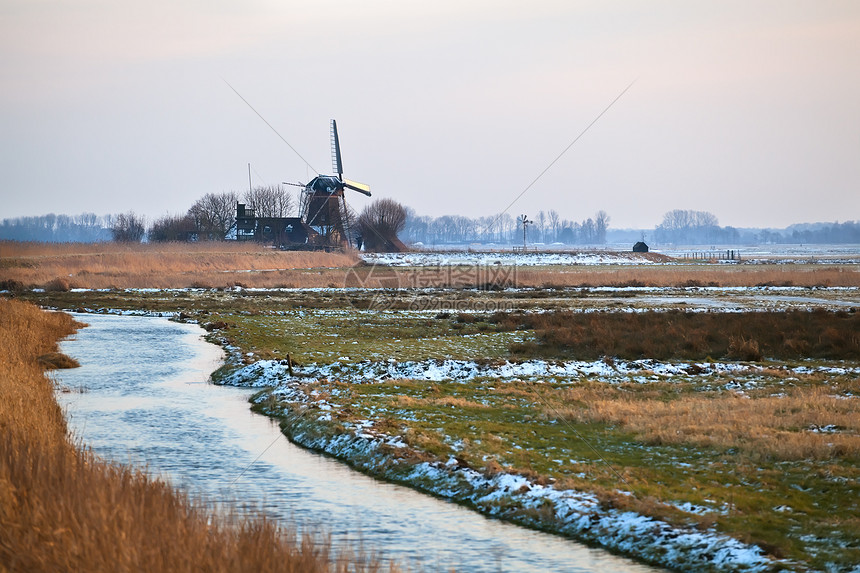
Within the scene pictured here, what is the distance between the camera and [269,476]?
14.9 metres

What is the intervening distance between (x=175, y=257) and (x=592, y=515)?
249ft

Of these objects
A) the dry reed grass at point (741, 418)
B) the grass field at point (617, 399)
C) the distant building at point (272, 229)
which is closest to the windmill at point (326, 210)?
the distant building at point (272, 229)

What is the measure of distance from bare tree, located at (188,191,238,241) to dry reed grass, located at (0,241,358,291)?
30.4 m

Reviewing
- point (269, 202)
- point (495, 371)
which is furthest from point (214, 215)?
point (495, 371)

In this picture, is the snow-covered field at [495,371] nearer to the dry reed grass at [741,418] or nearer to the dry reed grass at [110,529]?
the dry reed grass at [741,418]

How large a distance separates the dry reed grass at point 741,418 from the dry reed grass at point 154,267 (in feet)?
168

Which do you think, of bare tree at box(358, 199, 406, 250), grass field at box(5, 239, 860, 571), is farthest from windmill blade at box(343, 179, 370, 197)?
grass field at box(5, 239, 860, 571)

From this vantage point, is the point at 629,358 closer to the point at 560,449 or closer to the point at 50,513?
the point at 560,449

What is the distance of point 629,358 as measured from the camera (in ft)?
95.0

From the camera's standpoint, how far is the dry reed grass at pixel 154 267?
2645 inches

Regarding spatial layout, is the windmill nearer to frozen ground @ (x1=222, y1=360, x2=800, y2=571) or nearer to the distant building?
the distant building

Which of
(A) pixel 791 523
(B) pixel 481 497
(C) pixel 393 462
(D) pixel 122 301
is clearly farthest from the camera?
(D) pixel 122 301

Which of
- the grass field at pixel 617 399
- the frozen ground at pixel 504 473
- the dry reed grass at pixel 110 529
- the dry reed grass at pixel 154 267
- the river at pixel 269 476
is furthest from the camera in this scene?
the dry reed grass at pixel 154 267

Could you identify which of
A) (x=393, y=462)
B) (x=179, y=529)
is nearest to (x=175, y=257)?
(x=393, y=462)
